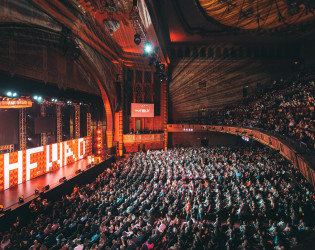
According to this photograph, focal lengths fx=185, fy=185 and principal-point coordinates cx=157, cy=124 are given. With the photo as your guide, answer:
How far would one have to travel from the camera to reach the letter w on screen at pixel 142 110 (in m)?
23.1

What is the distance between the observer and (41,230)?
7.36 meters

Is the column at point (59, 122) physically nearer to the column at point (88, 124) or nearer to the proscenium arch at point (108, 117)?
the column at point (88, 124)

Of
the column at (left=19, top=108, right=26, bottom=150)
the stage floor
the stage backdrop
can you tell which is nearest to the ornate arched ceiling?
the column at (left=19, top=108, right=26, bottom=150)

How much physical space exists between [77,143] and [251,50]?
82.8 feet

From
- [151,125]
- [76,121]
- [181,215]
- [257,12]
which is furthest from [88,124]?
[257,12]

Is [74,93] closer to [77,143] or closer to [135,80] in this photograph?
[77,143]

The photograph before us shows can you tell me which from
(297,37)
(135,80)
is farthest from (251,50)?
(135,80)

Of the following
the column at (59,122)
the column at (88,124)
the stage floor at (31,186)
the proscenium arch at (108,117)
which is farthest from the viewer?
the column at (88,124)

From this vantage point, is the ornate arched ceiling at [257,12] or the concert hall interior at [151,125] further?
the ornate arched ceiling at [257,12]

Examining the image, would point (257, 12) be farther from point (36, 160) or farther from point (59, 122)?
point (36, 160)

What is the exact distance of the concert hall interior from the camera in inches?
286

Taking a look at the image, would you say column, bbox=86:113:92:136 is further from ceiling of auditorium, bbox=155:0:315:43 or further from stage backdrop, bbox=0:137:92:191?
ceiling of auditorium, bbox=155:0:315:43

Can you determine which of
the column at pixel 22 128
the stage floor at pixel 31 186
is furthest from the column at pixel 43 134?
the stage floor at pixel 31 186

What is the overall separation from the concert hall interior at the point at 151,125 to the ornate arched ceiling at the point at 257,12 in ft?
0.52
